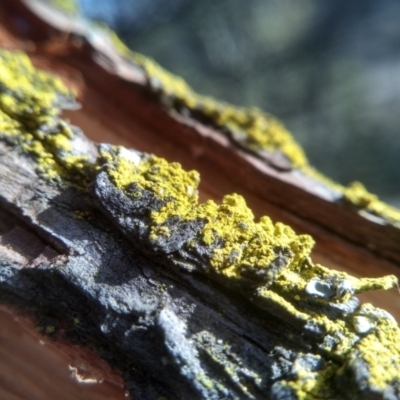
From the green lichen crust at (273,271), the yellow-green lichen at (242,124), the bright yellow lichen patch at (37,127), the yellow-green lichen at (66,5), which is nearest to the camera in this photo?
the green lichen crust at (273,271)

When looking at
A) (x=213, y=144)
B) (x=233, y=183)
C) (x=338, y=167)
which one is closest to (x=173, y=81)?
(x=213, y=144)

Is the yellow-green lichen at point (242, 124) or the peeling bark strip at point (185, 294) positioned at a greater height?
the yellow-green lichen at point (242, 124)

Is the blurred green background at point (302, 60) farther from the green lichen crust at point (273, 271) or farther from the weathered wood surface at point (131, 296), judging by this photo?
the green lichen crust at point (273, 271)

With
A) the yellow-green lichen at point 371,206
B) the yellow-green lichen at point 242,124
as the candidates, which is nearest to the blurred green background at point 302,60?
the yellow-green lichen at point 242,124

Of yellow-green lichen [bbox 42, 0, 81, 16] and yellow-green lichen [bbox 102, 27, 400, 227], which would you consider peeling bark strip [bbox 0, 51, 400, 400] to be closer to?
yellow-green lichen [bbox 102, 27, 400, 227]

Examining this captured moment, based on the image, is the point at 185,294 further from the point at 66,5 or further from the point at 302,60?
the point at 302,60

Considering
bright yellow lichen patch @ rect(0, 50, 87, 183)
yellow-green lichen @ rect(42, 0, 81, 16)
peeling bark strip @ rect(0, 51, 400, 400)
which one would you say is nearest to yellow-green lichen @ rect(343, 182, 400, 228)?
peeling bark strip @ rect(0, 51, 400, 400)

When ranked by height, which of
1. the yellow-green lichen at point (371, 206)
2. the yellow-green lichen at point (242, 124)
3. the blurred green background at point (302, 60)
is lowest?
the yellow-green lichen at point (371, 206)

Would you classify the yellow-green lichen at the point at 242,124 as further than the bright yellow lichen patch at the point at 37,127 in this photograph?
Yes
